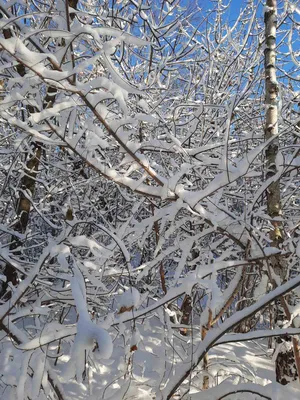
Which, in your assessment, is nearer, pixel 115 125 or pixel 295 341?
pixel 115 125

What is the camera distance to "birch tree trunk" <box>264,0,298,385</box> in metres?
2.12

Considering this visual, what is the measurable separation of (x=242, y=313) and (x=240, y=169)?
1.96 feet

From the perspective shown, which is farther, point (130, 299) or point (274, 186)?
point (274, 186)

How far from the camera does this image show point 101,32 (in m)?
1.16

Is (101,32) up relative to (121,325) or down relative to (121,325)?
up

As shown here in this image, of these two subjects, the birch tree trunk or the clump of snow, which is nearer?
the clump of snow

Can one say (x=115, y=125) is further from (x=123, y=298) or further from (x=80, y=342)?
(x=80, y=342)

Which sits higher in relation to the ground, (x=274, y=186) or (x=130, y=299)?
(x=274, y=186)

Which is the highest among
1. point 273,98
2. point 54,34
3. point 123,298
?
point 273,98

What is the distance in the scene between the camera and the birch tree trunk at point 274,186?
212 centimetres

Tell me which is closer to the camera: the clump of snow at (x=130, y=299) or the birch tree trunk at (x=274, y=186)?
the clump of snow at (x=130, y=299)

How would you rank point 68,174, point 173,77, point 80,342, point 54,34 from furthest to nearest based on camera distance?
point 173,77, point 68,174, point 54,34, point 80,342

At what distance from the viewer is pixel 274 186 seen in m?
2.33

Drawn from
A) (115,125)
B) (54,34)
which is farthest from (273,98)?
(54,34)
